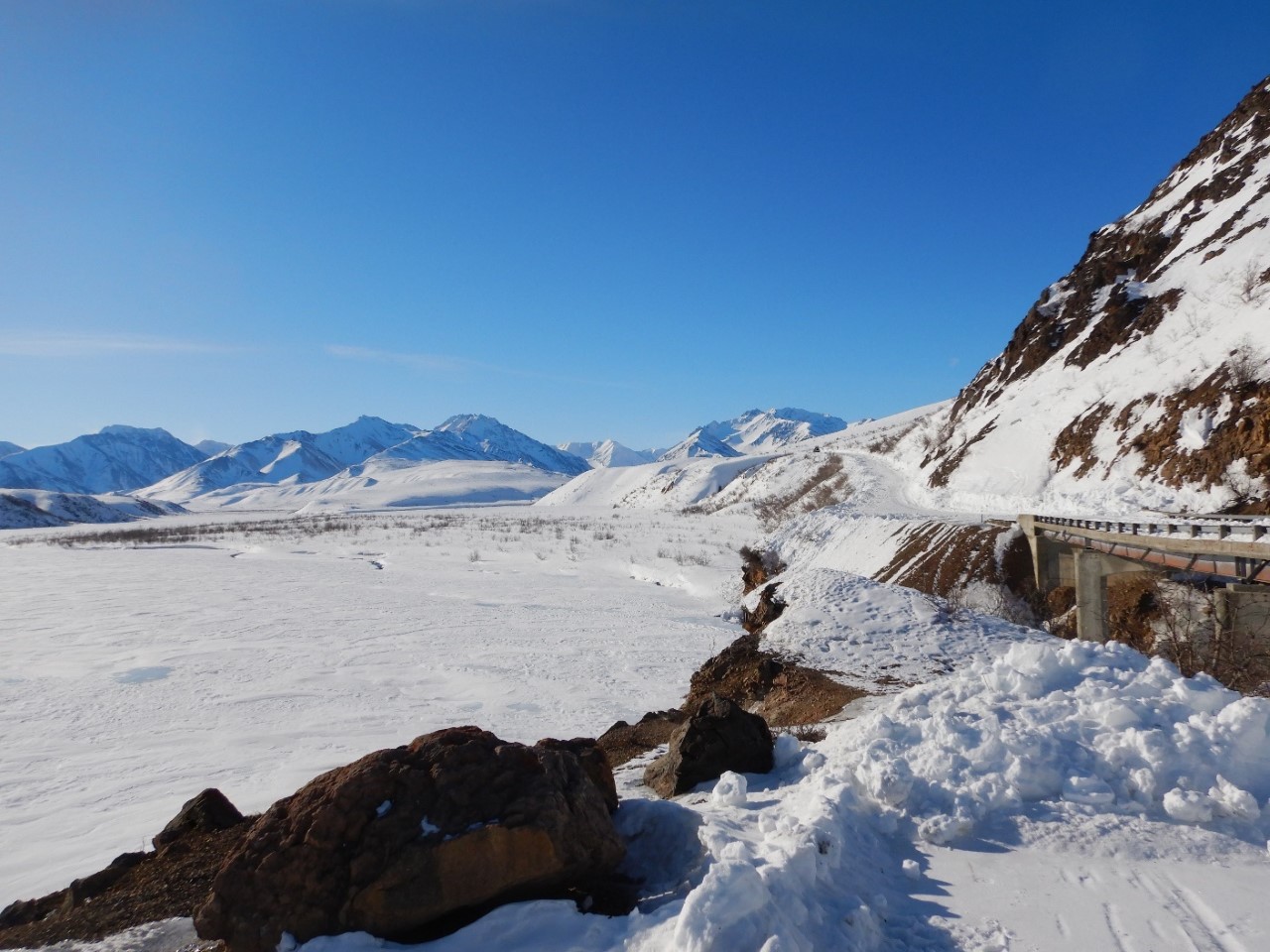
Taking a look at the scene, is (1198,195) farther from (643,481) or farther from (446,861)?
(643,481)

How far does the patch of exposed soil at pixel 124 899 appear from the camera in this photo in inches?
182

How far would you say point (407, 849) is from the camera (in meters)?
4.23

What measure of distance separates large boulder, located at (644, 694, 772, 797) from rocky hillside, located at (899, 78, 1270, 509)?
18349 millimetres

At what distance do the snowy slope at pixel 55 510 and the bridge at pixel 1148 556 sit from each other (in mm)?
145926

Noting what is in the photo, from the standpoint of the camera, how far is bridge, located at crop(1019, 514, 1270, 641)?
12.6 m

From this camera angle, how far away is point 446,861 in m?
4.22

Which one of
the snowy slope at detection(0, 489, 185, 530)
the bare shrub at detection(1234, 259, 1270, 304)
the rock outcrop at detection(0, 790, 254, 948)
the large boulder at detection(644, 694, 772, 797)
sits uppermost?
the bare shrub at detection(1234, 259, 1270, 304)

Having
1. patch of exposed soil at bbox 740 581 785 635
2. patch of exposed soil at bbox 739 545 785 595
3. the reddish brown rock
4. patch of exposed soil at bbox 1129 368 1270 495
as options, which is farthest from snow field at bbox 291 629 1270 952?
patch of exposed soil at bbox 739 545 785 595

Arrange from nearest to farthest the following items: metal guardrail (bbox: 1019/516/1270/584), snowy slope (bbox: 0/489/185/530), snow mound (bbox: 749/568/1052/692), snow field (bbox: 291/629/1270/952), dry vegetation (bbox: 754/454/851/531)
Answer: snow field (bbox: 291/629/1270/952) < snow mound (bbox: 749/568/1052/692) < metal guardrail (bbox: 1019/516/1270/584) < dry vegetation (bbox: 754/454/851/531) < snowy slope (bbox: 0/489/185/530)

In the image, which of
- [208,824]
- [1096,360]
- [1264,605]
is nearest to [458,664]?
[208,824]

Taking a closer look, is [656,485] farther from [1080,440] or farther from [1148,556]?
[1148,556]

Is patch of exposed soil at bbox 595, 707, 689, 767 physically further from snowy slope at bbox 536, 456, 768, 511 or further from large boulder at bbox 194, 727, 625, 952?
snowy slope at bbox 536, 456, 768, 511

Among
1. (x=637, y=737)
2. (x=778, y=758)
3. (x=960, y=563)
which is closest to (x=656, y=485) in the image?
(x=960, y=563)

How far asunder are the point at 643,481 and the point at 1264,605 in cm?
11108
